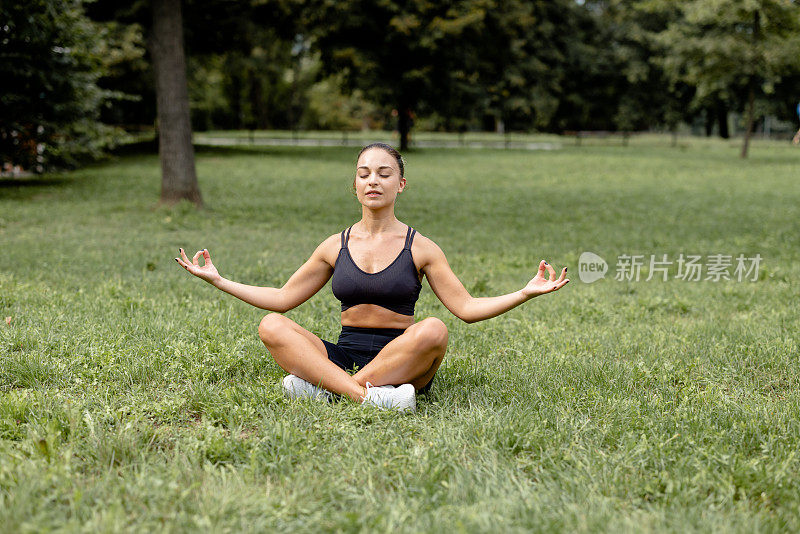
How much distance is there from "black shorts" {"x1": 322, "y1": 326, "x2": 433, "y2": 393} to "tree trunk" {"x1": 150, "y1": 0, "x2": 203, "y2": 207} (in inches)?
385

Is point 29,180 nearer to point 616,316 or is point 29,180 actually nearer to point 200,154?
point 200,154

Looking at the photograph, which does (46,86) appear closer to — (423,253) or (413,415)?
(423,253)

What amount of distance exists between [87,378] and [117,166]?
2088 cm

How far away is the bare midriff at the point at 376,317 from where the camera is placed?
415 cm

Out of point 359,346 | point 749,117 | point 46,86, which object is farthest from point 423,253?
point 749,117

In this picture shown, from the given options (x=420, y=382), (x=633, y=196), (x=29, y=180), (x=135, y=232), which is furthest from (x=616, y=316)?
(x=29, y=180)

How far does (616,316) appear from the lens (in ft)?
21.2

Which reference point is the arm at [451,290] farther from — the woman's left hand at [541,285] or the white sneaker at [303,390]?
the white sneaker at [303,390]

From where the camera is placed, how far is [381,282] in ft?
13.3

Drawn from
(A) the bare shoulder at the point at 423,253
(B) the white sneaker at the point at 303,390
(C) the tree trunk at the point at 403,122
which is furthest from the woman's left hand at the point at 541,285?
(C) the tree trunk at the point at 403,122

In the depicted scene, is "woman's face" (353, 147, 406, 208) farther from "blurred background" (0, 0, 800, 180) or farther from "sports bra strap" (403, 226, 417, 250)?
"blurred background" (0, 0, 800, 180)

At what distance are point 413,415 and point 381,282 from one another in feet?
2.45

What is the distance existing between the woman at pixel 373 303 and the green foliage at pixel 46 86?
41.4 feet

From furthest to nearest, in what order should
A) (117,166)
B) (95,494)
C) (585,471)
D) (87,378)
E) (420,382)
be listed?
(117,166), (87,378), (420,382), (585,471), (95,494)
